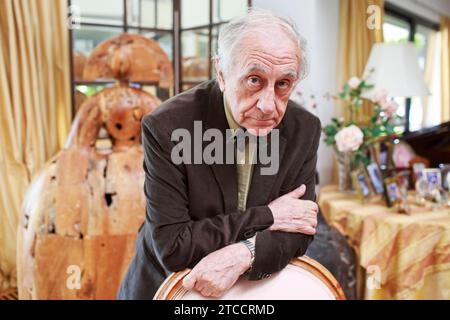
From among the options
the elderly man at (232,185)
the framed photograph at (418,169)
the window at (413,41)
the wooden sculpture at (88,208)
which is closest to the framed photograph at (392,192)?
the framed photograph at (418,169)

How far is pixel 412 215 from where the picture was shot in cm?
160

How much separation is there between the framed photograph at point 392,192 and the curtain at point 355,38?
31 cm

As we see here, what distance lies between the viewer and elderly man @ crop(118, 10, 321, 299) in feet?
2.33

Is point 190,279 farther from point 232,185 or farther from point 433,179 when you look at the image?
point 433,179

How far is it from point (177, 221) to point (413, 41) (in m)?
1.20

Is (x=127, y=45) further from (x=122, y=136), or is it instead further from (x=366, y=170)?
(x=366, y=170)

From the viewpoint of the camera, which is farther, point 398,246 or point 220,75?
point 398,246

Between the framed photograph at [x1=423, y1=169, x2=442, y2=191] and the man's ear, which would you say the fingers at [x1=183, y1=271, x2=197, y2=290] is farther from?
the framed photograph at [x1=423, y1=169, x2=442, y2=191]

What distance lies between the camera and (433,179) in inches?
65.1

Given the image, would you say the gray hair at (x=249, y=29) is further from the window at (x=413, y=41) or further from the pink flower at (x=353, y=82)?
the pink flower at (x=353, y=82)

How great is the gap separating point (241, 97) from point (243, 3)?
0.40 metres

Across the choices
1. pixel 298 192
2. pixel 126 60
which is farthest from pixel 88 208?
pixel 298 192

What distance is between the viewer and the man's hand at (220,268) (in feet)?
2.48
